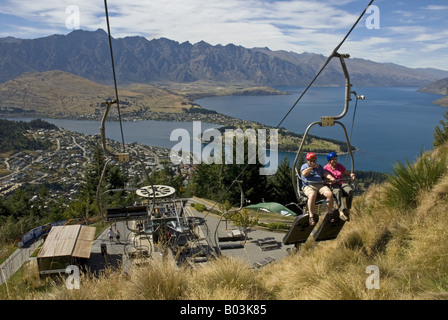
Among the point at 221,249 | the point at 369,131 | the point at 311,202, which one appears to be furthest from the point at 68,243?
the point at 369,131

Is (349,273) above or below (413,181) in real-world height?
below

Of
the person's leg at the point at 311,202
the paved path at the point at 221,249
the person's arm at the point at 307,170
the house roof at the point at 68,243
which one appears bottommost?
the paved path at the point at 221,249

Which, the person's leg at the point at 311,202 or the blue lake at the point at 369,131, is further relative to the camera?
the blue lake at the point at 369,131

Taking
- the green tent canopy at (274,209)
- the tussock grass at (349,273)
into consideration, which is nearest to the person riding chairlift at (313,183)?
the tussock grass at (349,273)

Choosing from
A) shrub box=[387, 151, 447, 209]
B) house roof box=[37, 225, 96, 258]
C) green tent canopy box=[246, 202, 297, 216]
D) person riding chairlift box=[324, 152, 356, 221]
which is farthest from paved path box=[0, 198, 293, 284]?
person riding chairlift box=[324, 152, 356, 221]

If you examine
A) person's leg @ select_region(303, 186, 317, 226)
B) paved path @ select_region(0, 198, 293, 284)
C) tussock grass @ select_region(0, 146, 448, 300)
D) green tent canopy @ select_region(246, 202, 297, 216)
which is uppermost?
person's leg @ select_region(303, 186, 317, 226)

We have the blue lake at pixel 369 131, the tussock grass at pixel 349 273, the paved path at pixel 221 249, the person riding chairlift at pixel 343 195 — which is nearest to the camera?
the tussock grass at pixel 349 273

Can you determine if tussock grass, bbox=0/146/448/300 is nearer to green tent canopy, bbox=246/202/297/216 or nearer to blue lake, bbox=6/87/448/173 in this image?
green tent canopy, bbox=246/202/297/216

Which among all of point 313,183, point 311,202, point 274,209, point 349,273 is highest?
point 313,183

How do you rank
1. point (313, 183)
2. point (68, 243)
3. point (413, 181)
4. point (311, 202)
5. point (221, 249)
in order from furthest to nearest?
point (221, 249), point (68, 243), point (413, 181), point (313, 183), point (311, 202)

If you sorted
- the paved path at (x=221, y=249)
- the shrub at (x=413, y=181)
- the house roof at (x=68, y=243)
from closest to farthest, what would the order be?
1. the shrub at (x=413, y=181)
2. the house roof at (x=68, y=243)
3. the paved path at (x=221, y=249)

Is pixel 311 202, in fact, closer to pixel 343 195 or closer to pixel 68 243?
pixel 343 195

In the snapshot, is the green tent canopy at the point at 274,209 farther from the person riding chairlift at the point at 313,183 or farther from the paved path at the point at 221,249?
the person riding chairlift at the point at 313,183
